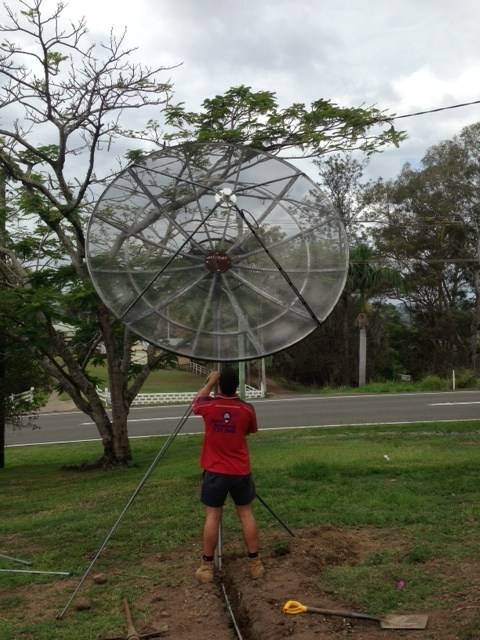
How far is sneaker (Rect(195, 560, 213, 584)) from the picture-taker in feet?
16.2

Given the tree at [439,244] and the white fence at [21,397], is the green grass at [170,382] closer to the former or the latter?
the tree at [439,244]

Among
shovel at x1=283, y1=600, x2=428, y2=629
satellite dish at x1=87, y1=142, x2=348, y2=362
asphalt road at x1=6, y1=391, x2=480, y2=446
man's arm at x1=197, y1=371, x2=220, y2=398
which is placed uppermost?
satellite dish at x1=87, y1=142, x2=348, y2=362

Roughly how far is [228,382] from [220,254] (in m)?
1.17

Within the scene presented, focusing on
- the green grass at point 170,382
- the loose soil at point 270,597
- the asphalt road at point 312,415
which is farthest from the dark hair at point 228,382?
the green grass at point 170,382

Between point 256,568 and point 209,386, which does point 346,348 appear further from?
point 256,568

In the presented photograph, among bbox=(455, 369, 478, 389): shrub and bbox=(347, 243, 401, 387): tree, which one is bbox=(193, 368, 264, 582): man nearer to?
bbox=(455, 369, 478, 389): shrub

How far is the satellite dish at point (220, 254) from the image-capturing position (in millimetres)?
5703

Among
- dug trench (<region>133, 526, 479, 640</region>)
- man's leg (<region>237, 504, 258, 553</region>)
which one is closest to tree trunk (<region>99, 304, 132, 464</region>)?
dug trench (<region>133, 526, 479, 640</region>)

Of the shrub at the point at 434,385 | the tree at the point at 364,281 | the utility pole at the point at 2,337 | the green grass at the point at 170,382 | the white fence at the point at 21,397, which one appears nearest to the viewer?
the utility pole at the point at 2,337

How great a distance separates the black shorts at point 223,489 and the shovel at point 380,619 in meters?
1.00

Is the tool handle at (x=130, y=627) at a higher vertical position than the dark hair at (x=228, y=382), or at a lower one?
lower

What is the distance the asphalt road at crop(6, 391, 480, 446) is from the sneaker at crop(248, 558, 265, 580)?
1208 centimetres

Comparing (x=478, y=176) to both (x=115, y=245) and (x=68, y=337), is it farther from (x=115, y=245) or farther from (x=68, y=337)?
(x=115, y=245)

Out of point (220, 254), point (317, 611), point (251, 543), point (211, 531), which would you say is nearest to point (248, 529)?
point (251, 543)
